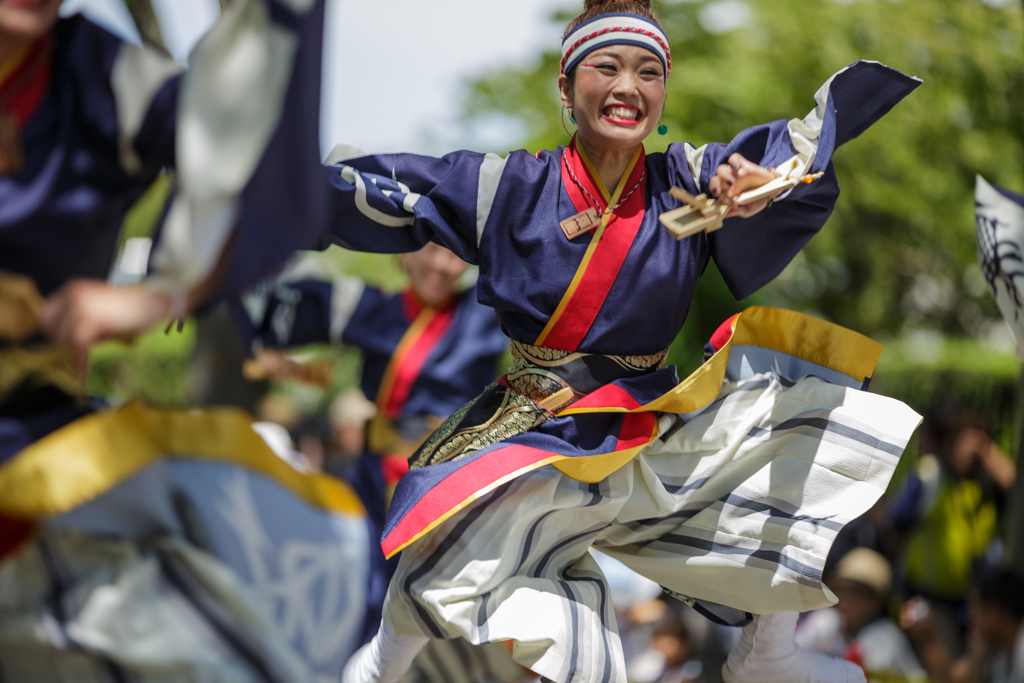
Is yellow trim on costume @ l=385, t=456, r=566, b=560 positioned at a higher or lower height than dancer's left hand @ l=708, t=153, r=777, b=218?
lower

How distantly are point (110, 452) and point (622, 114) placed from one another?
4.35 feet

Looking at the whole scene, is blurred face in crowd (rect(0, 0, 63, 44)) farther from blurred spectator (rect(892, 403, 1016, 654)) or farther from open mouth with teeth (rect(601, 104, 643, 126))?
blurred spectator (rect(892, 403, 1016, 654))

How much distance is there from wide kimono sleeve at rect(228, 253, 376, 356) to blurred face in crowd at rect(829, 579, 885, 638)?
8.57ft

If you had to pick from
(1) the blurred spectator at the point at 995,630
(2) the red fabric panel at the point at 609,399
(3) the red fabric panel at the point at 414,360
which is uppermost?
(2) the red fabric panel at the point at 609,399

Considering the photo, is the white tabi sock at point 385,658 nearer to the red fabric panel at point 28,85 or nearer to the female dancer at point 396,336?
the red fabric panel at point 28,85

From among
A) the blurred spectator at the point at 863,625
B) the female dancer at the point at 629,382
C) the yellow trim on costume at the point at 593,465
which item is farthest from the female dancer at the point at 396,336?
the blurred spectator at the point at 863,625

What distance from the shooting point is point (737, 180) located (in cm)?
207

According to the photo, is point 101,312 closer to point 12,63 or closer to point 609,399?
point 12,63

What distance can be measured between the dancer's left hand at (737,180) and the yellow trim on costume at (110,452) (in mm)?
1091

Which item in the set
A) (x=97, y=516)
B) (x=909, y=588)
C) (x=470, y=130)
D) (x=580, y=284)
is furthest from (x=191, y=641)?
(x=470, y=130)

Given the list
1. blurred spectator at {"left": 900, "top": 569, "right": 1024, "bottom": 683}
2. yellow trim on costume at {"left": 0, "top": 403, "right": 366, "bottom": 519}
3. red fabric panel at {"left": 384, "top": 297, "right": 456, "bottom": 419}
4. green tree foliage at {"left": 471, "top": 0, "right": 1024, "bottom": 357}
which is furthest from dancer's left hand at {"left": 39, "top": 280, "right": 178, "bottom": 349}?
green tree foliage at {"left": 471, "top": 0, "right": 1024, "bottom": 357}

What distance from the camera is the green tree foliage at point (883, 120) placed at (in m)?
8.24

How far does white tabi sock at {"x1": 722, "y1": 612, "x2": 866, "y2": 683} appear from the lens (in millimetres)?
2293

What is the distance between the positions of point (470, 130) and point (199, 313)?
34.4 feet
